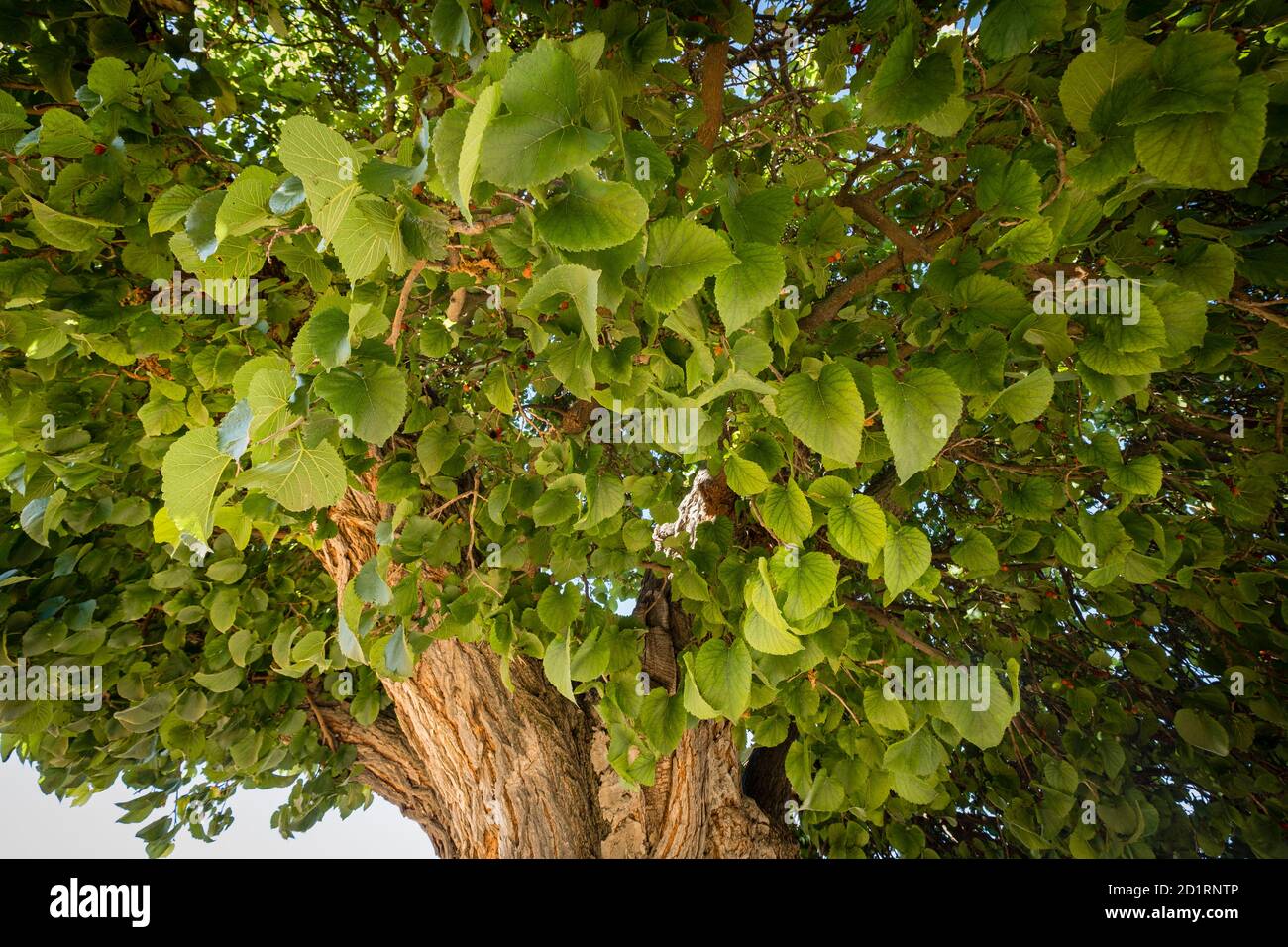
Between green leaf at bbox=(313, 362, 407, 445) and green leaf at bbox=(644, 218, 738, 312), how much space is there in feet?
1.50

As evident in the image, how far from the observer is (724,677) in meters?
1.40

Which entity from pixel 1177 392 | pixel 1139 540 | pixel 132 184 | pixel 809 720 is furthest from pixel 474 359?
pixel 1177 392

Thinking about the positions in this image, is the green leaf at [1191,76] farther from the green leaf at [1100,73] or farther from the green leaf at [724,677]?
the green leaf at [724,677]

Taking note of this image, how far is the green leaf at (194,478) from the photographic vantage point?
0.98 meters

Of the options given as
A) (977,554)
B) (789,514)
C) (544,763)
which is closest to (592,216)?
(789,514)

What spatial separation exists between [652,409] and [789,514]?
1.18 ft

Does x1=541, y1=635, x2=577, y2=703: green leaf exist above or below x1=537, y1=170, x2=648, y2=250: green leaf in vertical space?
below

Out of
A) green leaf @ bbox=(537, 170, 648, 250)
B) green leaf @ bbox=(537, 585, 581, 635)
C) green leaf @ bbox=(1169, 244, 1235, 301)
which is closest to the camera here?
green leaf @ bbox=(537, 170, 648, 250)

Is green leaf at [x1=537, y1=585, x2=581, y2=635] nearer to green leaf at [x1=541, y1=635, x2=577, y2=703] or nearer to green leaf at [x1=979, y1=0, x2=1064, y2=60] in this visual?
green leaf at [x1=541, y1=635, x2=577, y2=703]

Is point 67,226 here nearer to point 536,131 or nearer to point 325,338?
point 325,338

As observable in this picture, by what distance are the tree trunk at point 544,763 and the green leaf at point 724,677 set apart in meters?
0.78

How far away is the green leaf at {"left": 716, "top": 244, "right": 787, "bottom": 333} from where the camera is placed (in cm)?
88

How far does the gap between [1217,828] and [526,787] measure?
8.54 feet

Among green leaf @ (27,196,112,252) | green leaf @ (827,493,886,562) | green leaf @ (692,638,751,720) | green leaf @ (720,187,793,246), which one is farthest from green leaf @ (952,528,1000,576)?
green leaf @ (27,196,112,252)
